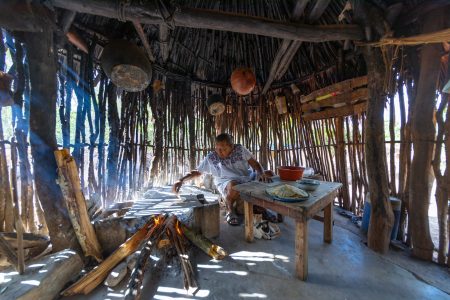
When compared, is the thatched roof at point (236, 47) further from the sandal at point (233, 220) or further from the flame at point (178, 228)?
the sandal at point (233, 220)

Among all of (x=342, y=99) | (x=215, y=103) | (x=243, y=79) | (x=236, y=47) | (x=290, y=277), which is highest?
(x=236, y=47)

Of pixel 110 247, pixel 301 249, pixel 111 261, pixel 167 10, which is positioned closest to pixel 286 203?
pixel 301 249

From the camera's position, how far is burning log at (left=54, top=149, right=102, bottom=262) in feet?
6.44

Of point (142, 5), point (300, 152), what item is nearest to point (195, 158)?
point (300, 152)

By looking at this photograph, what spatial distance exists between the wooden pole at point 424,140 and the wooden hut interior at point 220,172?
A: 0.05 ft

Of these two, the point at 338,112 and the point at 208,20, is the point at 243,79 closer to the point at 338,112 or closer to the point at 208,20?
the point at 208,20

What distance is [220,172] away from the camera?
3.68 metres

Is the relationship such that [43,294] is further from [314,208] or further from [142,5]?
[142,5]

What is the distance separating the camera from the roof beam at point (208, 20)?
2008 millimetres

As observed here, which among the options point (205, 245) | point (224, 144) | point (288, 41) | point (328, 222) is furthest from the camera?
point (224, 144)

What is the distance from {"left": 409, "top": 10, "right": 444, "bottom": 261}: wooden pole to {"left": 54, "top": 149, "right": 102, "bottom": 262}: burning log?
12.0 ft

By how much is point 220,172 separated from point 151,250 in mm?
1823

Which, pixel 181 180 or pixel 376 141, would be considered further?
pixel 181 180

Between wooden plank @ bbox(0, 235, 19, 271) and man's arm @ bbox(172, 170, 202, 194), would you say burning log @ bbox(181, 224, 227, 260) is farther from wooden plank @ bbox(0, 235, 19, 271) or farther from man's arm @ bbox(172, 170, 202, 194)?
wooden plank @ bbox(0, 235, 19, 271)
